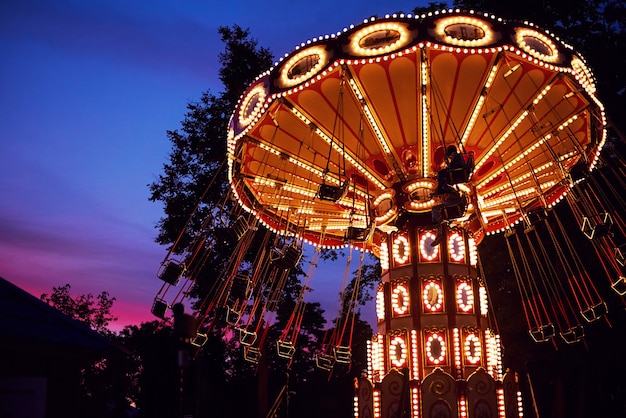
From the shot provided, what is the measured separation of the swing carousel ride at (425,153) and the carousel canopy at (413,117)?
0.04 meters

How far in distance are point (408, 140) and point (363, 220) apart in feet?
11.4

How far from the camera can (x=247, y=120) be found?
13.6 m

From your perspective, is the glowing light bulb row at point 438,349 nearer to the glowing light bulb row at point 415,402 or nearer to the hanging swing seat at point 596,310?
the glowing light bulb row at point 415,402

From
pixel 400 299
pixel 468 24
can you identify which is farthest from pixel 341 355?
pixel 468 24

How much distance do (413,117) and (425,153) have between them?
39.6 inches

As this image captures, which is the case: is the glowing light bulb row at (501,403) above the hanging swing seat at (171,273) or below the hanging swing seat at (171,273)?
below

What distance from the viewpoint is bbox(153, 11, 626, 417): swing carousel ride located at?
11.9m

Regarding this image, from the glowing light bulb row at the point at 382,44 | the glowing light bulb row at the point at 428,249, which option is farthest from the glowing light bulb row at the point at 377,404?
the glowing light bulb row at the point at 382,44

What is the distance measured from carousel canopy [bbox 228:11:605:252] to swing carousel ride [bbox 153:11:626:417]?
39mm

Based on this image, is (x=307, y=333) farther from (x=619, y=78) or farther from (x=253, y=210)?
(x=619, y=78)

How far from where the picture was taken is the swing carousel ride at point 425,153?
11869 mm

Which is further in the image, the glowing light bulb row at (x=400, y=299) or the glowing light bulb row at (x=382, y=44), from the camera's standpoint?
the glowing light bulb row at (x=400, y=299)

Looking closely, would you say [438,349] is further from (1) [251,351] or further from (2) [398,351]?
(1) [251,351]

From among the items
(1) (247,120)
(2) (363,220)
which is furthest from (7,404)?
(2) (363,220)
